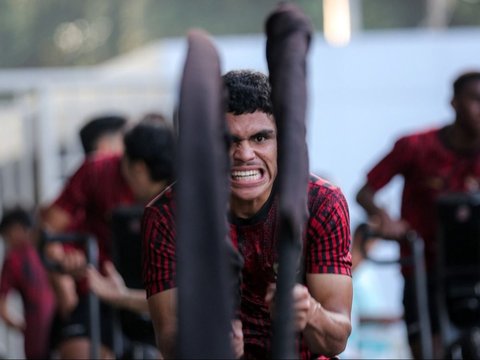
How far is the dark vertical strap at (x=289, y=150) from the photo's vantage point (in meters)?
3.52

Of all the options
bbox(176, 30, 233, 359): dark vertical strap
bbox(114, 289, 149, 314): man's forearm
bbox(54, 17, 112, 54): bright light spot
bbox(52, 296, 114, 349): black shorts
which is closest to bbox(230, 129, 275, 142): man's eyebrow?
bbox(176, 30, 233, 359): dark vertical strap

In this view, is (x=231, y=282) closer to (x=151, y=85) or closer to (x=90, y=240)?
(x=90, y=240)

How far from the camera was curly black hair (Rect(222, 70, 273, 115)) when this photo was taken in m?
4.44

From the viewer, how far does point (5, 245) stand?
1293 cm

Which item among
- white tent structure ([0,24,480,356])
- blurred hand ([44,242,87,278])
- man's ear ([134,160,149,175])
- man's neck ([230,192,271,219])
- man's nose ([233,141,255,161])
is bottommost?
blurred hand ([44,242,87,278])

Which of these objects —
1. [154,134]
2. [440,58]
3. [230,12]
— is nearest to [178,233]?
[154,134]

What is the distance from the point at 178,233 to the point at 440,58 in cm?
1184

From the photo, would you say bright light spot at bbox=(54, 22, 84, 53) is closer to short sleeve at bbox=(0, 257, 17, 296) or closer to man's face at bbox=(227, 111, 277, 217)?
short sleeve at bbox=(0, 257, 17, 296)

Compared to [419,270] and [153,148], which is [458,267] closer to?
[419,270]

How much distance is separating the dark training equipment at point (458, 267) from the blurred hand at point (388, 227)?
0.66 feet

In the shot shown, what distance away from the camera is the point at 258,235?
4.61 m

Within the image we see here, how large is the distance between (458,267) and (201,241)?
5314 millimetres

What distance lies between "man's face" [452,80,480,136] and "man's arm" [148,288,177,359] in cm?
410

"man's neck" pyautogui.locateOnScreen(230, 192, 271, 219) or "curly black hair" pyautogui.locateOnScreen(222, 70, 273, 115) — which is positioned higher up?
"curly black hair" pyautogui.locateOnScreen(222, 70, 273, 115)
